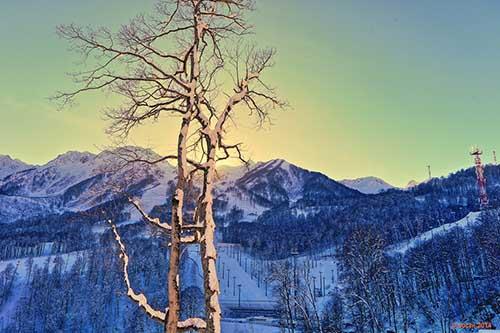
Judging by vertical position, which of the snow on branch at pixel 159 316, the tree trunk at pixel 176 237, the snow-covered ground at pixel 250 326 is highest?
the tree trunk at pixel 176 237

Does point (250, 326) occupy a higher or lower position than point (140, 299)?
lower

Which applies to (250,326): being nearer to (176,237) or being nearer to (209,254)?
(209,254)

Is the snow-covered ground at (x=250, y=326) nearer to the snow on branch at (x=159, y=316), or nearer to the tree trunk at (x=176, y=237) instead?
the snow on branch at (x=159, y=316)

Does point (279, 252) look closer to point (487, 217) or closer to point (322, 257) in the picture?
point (322, 257)

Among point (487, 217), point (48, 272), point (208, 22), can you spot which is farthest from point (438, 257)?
point (48, 272)

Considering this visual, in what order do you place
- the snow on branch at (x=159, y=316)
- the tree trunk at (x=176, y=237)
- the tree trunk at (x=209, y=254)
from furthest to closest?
the snow on branch at (x=159, y=316)
the tree trunk at (x=209, y=254)
the tree trunk at (x=176, y=237)

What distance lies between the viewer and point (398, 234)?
168m

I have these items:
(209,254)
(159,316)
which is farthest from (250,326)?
(209,254)

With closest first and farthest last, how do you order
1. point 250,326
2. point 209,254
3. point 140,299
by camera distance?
1. point 209,254
2. point 140,299
3. point 250,326

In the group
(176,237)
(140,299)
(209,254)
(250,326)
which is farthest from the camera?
(250,326)

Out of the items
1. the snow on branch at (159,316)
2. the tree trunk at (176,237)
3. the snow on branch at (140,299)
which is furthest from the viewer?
the snow on branch at (140,299)

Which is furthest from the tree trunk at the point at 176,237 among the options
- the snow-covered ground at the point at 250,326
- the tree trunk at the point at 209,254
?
the snow-covered ground at the point at 250,326

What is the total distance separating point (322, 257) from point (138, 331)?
110688mm

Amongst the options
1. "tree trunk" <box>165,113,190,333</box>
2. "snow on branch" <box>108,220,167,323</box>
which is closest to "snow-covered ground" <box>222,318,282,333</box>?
"snow on branch" <box>108,220,167,323</box>
